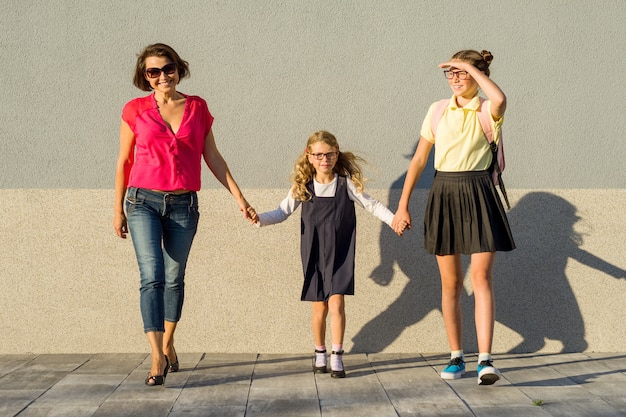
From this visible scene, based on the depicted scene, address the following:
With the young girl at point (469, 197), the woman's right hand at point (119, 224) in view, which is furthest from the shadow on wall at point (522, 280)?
the woman's right hand at point (119, 224)

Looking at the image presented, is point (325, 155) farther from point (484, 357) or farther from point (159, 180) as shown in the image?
point (484, 357)

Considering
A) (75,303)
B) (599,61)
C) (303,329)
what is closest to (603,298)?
(599,61)

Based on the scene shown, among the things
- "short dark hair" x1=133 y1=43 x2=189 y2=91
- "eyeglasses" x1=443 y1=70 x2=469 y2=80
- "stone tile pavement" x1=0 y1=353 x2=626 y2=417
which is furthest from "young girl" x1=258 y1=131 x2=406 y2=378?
"short dark hair" x1=133 y1=43 x2=189 y2=91

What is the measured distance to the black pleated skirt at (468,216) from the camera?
5.23 m

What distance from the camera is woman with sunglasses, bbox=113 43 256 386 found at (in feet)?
16.4

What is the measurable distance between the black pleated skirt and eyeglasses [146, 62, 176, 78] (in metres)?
1.77

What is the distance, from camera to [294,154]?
6.22 metres

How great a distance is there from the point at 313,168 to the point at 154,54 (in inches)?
52.6

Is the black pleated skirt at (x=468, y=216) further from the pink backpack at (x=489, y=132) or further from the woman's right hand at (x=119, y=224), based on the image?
the woman's right hand at (x=119, y=224)

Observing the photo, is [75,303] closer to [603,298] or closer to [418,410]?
[418,410]

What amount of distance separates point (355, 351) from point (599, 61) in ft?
9.10

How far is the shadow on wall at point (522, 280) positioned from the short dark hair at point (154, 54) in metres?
1.98

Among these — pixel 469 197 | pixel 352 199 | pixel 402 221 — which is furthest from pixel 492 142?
pixel 352 199

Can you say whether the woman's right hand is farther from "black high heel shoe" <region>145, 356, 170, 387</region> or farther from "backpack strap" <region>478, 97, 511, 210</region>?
"backpack strap" <region>478, 97, 511, 210</region>
